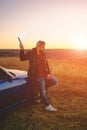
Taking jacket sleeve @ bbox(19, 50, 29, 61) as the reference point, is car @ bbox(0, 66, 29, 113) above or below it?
below

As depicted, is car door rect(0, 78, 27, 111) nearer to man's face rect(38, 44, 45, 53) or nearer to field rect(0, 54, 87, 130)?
field rect(0, 54, 87, 130)

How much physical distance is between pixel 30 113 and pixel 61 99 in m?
2.02

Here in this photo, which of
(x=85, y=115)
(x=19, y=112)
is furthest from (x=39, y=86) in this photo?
(x=85, y=115)

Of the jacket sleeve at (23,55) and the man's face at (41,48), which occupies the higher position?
the man's face at (41,48)

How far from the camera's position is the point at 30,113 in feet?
25.6

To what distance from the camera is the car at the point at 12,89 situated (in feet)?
22.3

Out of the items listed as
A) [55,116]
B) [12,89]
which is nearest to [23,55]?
[12,89]

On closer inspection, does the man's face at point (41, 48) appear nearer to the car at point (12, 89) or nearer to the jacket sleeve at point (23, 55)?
the jacket sleeve at point (23, 55)

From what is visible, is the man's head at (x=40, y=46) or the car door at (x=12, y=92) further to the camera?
the man's head at (x=40, y=46)

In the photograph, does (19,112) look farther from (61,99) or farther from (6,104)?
(61,99)

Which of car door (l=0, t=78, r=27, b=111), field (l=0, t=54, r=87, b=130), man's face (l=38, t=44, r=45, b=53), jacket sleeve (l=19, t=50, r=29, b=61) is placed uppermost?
man's face (l=38, t=44, r=45, b=53)

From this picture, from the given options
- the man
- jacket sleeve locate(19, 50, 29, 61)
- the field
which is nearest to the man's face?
the man

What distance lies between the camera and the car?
679 cm

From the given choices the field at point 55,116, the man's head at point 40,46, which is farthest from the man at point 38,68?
the field at point 55,116
